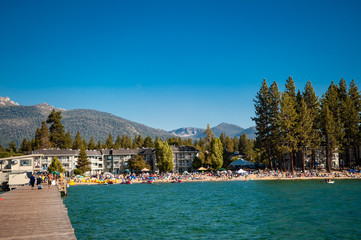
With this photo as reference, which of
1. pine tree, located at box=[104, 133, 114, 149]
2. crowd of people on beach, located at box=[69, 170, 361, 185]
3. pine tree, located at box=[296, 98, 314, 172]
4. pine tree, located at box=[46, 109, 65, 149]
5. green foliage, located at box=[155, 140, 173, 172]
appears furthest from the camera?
pine tree, located at box=[104, 133, 114, 149]

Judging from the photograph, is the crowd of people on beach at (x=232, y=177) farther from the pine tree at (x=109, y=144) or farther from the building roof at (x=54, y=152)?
the pine tree at (x=109, y=144)

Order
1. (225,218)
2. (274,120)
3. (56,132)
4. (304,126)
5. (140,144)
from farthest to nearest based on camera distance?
1. (140,144)
2. (56,132)
3. (274,120)
4. (304,126)
5. (225,218)

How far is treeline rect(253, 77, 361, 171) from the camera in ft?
240

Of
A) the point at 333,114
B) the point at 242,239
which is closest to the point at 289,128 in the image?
the point at 333,114

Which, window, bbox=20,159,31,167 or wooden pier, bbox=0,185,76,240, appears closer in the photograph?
wooden pier, bbox=0,185,76,240

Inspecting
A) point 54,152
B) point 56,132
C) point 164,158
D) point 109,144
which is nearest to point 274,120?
point 164,158

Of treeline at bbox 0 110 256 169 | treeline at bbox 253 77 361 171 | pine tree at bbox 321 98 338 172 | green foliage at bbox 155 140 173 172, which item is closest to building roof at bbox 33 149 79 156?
treeline at bbox 0 110 256 169

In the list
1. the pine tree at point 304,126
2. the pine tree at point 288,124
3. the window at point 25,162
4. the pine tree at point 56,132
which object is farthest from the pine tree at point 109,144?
the pine tree at point 304,126

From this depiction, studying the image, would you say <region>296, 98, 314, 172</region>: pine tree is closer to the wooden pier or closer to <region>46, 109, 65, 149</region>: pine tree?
the wooden pier

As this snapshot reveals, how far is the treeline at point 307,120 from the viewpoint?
73.1 metres

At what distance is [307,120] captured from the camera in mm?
73375

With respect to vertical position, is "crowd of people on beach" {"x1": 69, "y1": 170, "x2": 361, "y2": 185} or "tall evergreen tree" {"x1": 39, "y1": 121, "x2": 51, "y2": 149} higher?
"tall evergreen tree" {"x1": 39, "y1": 121, "x2": 51, "y2": 149}

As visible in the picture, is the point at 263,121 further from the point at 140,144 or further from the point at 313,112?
the point at 140,144

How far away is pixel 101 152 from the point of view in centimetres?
11544
